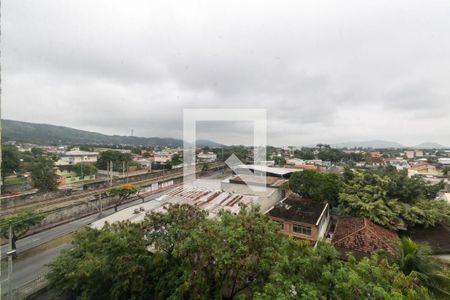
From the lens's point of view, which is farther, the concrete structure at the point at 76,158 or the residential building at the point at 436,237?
the concrete structure at the point at 76,158

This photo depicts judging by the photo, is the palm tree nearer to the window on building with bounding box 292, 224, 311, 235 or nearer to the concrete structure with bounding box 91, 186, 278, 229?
the window on building with bounding box 292, 224, 311, 235

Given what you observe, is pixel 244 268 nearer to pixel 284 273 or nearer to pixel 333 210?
pixel 284 273

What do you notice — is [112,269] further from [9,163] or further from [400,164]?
[400,164]

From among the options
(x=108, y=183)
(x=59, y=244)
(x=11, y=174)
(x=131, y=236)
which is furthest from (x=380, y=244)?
(x=11, y=174)

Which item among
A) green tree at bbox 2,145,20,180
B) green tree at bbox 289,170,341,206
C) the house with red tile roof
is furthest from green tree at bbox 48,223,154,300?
green tree at bbox 2,145,20,180

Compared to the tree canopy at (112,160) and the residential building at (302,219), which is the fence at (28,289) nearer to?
the residential building at (302,219)

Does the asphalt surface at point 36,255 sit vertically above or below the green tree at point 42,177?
below

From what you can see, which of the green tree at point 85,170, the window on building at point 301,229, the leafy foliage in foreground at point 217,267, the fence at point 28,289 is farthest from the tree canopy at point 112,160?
the window on building at point 301,229

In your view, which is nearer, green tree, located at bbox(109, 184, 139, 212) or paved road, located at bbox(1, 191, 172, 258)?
paved road, located at bbox(1, 191, 172, 258)

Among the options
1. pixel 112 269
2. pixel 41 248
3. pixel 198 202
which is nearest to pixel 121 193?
pixel 41 248
